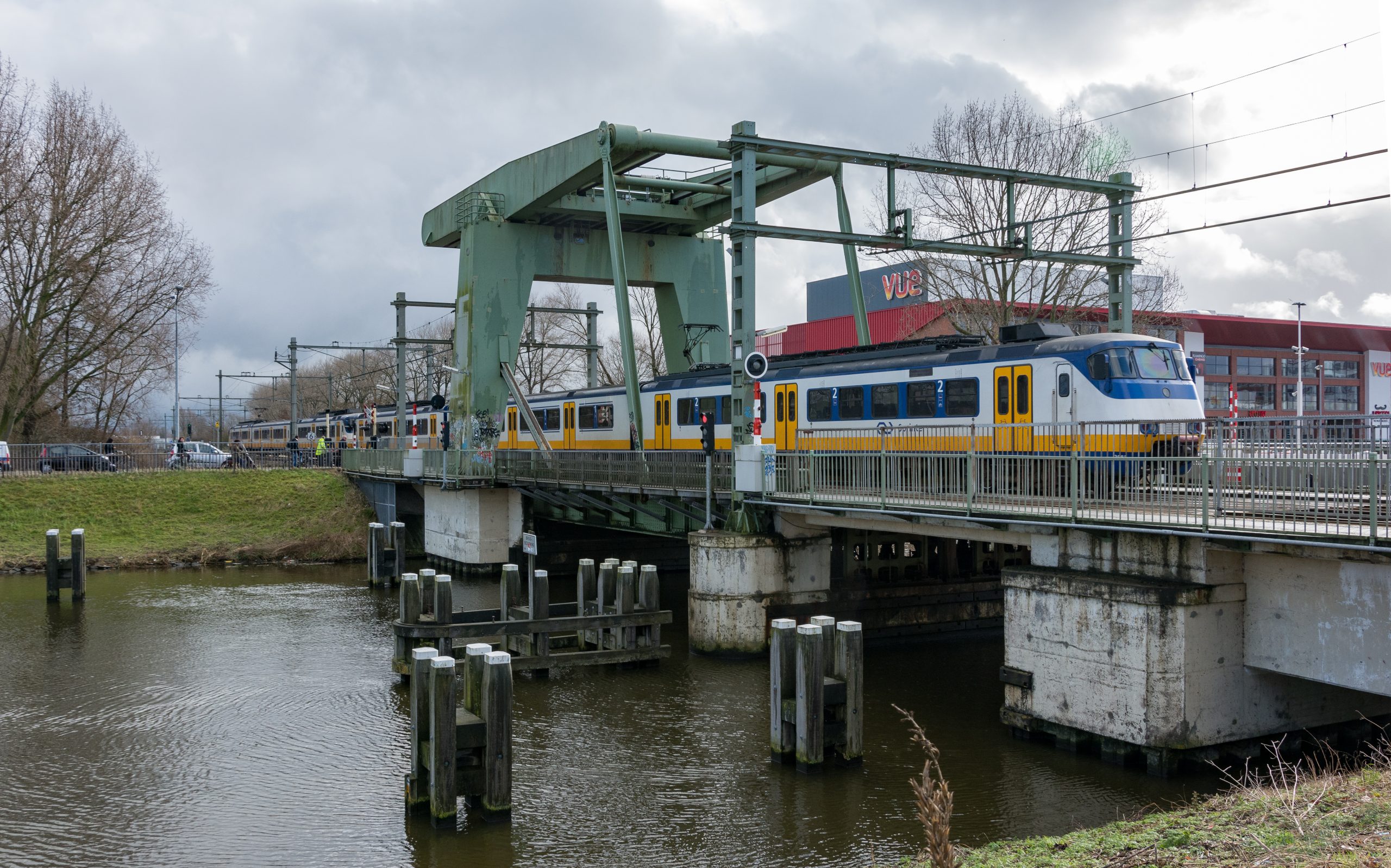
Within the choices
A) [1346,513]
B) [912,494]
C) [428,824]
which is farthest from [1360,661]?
[428,824]

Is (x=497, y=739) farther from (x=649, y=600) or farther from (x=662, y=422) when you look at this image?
(x=662, y=422)

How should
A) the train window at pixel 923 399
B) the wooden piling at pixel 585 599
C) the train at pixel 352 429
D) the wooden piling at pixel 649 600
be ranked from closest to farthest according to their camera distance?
1. the wooden piling at pixel 649 600
2. the wooden piling at pixel 585 599
3. the train window at pixel 923 399
4. the train at pixel 352 429

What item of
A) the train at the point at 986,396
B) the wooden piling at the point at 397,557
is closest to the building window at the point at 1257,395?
the train at the point at 986,396

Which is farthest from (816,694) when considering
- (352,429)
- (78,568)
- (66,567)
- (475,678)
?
(352,429)

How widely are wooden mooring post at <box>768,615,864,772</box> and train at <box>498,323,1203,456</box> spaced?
3.84 m

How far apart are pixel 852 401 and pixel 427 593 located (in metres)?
8.52

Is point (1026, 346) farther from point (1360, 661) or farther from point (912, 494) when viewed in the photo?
point (1360, 661)

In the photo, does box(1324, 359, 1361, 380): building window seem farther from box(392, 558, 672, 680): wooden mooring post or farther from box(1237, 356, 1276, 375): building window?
box(392, 558, 672, 680): wooden mooring post

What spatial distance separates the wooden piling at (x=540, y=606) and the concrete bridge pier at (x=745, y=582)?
8.47 feet

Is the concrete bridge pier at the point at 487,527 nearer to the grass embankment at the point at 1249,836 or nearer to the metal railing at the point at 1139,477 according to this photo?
the metal railing at the point at 1139,477

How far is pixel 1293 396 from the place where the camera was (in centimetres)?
6119

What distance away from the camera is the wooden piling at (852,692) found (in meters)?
12.2

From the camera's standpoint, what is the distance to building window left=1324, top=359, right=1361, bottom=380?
6281cm

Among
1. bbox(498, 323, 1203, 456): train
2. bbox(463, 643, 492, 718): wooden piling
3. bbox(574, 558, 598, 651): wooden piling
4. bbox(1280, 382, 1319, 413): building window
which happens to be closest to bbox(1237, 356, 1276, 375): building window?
bbox(1280, 382, 1319, 413): building window
